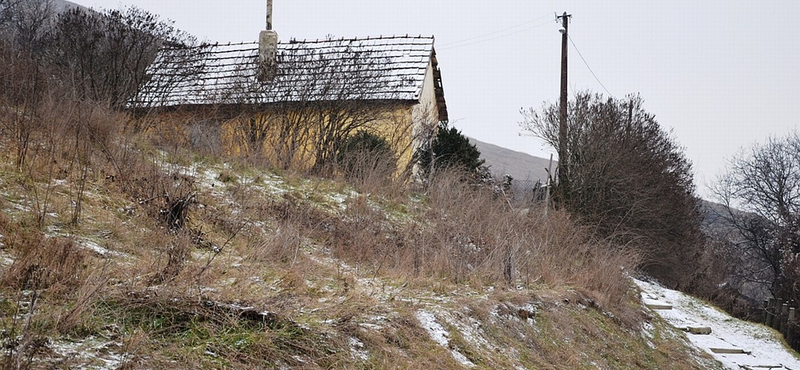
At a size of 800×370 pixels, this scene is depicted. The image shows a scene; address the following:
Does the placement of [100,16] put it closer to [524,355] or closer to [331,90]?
[331,90]

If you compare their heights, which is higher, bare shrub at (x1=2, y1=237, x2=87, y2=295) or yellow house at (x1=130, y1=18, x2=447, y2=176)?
yellow house at (x1=130, y1=18, x2=447, y2=176)

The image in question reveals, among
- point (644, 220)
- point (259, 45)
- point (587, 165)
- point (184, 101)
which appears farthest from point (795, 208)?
point (184, 101)

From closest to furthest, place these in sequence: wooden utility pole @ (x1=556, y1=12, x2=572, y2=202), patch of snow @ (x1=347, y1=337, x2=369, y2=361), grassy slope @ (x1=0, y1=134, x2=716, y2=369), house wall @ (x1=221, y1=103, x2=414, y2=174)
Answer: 1. grassy slope @ (x1=0, y1=134, x2=716, y2=369)
2. patch of snow @ (x1=347, y1=337, x2=369, y2=361)
3. house wall @ (x1=221, y1=103, x2=414, y2=174)
4. wooden utility pole @ (x1=556, y1=12, x2=572, y2=202)

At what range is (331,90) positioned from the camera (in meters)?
14.9

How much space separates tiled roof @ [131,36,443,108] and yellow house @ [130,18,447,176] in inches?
1.0

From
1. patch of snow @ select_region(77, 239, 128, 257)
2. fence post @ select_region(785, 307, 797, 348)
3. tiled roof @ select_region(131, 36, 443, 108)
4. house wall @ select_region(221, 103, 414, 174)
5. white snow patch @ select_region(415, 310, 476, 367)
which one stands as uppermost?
tiled roof @ select_region(131, 36, 443, 108)

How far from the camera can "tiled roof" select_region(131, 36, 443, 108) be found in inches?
567

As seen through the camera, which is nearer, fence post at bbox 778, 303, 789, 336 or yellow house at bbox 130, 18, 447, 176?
yellow house at bbox 130, 18, 447, 176

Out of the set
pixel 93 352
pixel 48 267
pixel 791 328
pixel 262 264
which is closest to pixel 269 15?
pixel 262 264

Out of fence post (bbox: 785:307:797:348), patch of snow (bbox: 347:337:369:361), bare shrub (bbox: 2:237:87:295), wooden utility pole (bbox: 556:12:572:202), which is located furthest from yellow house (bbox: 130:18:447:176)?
fence post (bbox: 785:307:797:348)

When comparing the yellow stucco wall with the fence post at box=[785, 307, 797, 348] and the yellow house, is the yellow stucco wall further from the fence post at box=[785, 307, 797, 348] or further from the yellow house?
the fence post at box=[785, 307, 797, 348]

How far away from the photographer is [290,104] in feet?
47.0

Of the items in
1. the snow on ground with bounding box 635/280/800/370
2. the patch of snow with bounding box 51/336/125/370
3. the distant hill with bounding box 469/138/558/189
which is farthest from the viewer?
the distant hill with bounding box 469/138/558/189

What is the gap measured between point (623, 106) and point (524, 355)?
18188 millimetres
